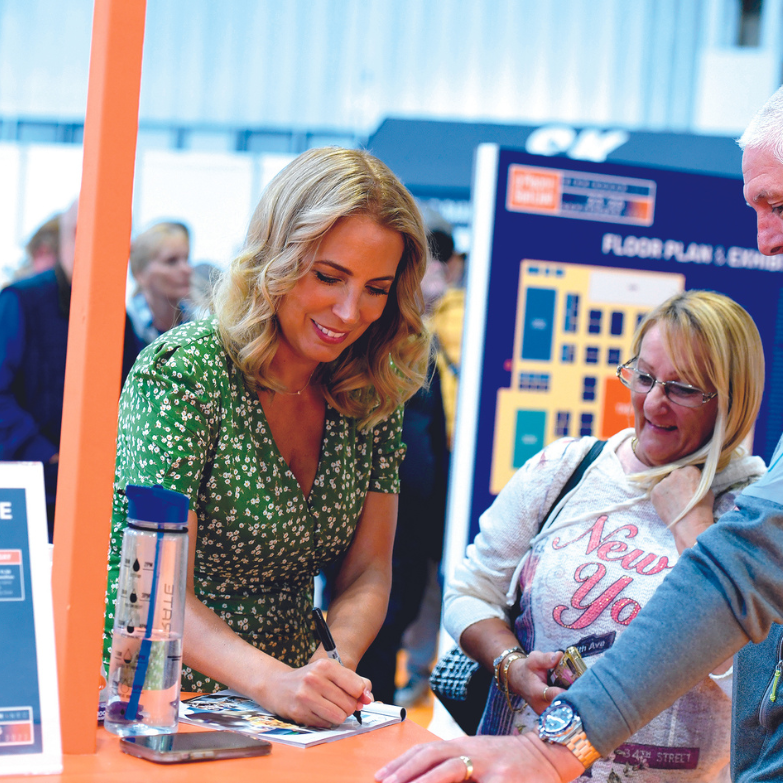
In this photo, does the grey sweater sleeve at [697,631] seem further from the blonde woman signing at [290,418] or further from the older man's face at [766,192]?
the blonde woman signing at [290,418]

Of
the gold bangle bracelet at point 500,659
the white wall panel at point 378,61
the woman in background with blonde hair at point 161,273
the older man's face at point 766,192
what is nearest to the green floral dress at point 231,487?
the gold bangle bracelet at point 500,659

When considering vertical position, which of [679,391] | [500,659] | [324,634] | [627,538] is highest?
[679,391]

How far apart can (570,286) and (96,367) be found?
2.82 m

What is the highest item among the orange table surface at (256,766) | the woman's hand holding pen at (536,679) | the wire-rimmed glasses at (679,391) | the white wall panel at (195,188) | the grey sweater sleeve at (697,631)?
the white wall panel at (195,188)

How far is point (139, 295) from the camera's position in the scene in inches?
177

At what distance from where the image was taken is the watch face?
3.62 ft

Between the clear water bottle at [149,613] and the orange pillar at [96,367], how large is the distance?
0.18ft

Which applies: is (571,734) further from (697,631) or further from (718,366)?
(718,366)

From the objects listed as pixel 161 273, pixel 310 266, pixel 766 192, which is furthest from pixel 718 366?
pixel 161 273

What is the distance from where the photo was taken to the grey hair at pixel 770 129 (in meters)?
1.25

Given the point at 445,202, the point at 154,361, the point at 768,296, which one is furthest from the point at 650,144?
the point at 154,361

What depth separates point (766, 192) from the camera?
4.22 feet

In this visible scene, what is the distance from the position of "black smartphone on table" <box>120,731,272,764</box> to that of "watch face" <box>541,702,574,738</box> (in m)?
0.33

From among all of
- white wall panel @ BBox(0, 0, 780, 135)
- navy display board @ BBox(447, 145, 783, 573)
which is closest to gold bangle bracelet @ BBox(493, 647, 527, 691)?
navy display board @ BBox(447, 145, 783, 573)
